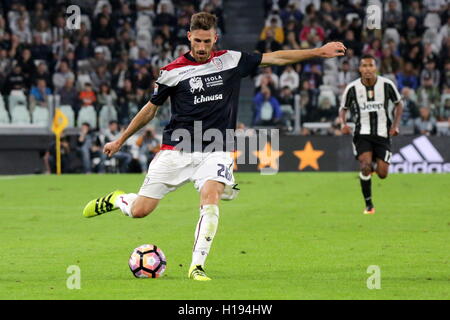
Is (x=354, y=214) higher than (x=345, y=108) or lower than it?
lower

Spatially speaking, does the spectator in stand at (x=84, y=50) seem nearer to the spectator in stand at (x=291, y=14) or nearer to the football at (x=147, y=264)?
the spectator in stand at (x=291, y=14)

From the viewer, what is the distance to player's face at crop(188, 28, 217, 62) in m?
Result: 9.34

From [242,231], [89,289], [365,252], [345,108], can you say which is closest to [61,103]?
[345,108]

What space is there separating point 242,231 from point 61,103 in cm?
1418

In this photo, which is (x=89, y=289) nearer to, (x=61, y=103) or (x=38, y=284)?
(x=38, y=284)

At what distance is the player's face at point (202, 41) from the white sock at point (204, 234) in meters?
1.33

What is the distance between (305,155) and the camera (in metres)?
25.9

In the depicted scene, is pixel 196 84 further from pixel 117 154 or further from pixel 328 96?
pixel 328 96

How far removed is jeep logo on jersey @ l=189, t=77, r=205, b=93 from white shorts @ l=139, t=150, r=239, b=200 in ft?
1.86

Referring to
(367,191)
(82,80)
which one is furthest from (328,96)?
(367,191)

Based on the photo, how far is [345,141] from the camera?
2573 cm

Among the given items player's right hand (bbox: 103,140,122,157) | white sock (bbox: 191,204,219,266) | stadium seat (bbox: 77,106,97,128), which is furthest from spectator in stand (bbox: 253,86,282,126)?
white sock (bbox: 191,204,219,266)
